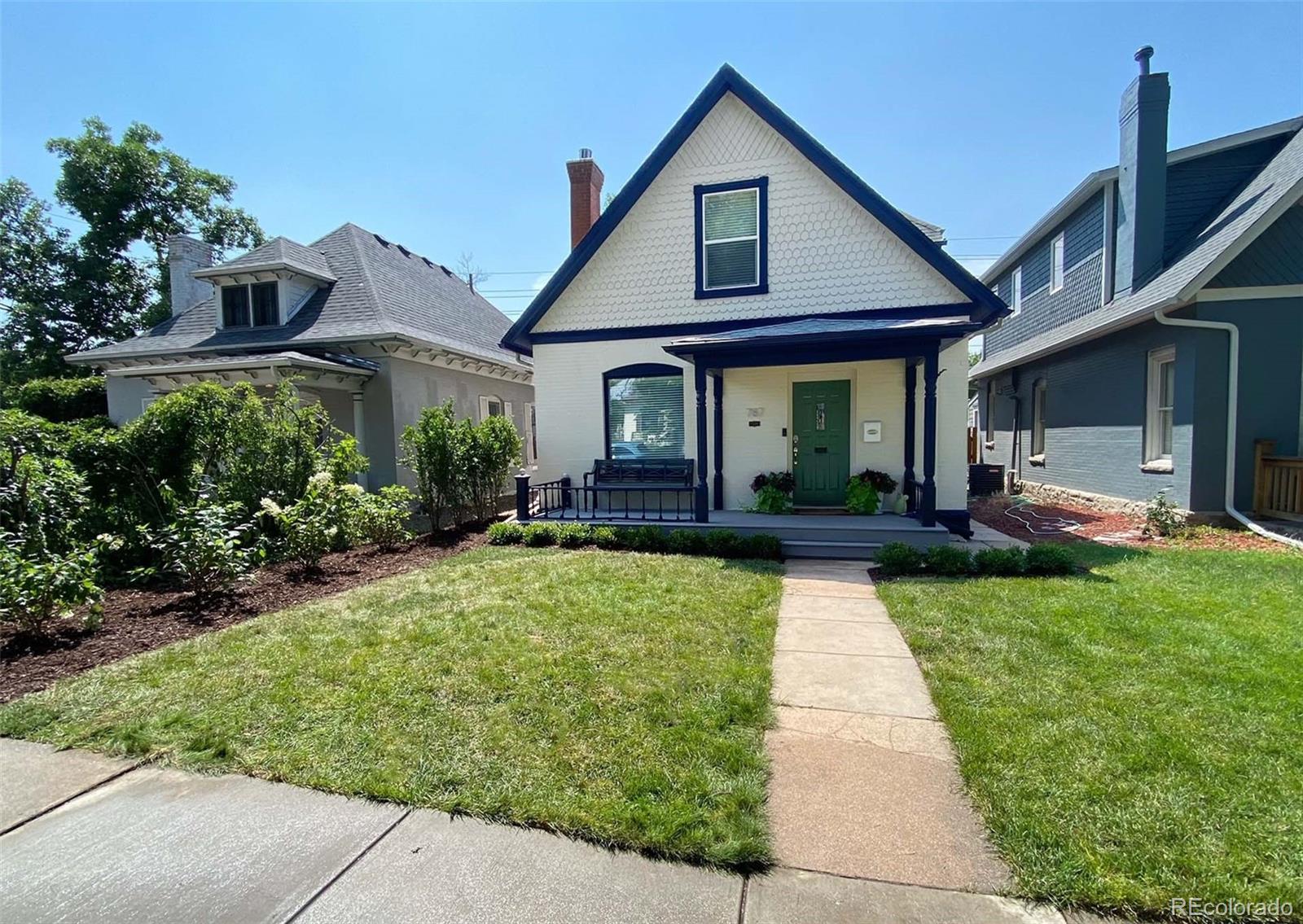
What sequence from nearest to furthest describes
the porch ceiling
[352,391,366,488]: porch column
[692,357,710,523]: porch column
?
1. the porch ceiling
2. [692,357,710,523]: porch column
3. [352,391,366,488]: porch column

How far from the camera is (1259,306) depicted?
29.0ft

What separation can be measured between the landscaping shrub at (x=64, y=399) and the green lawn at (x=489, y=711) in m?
18.0

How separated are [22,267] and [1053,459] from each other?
40.4 m

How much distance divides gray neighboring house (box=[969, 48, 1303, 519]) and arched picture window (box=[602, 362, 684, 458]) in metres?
7.83

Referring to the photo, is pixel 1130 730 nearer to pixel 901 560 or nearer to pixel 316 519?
pixel 901 560

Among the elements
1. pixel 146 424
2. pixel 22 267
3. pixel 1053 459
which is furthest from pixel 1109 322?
pixel 22 267

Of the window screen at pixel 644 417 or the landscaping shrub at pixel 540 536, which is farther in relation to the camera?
the window screen at pixel 644 417

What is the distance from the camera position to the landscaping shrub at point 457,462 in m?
9.60

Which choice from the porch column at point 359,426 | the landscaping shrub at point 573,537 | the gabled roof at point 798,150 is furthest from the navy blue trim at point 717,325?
the porch column at point 359,426

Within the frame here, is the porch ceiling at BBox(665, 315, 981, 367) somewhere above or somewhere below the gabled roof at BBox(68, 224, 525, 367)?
below

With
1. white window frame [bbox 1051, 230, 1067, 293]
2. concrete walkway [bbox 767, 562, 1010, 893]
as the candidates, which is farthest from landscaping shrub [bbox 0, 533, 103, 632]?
white window frame [bbox 1051, 230, 1067, 293]

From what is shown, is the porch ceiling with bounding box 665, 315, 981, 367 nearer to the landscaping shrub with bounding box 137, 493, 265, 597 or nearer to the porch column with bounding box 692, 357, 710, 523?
the porch column with bounding box 692, 357, 710, 523

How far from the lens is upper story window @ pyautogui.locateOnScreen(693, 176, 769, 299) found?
1024cm

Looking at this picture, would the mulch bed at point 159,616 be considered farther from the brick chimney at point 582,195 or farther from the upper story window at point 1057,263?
the upper story window at point 1057,263
